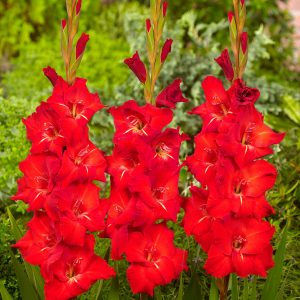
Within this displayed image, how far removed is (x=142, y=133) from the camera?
2.38 meters

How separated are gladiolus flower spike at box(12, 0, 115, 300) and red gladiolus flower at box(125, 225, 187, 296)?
0.28 feet

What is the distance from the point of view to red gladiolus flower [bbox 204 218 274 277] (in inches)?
93.4

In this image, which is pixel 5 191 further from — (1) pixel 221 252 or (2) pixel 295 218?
(1) pixel 221 252

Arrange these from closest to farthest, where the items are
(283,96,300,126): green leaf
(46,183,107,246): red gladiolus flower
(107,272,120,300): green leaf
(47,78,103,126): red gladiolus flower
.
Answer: (46,183,107,246): red gladiolus flower
(47,78,103,126): red gladiolus flower
(107,272,120,300): green leaf
(283,96,300,126): green leaf

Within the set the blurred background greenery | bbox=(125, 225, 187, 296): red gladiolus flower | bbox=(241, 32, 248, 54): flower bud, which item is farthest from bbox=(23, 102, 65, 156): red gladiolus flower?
the blurred background greenery

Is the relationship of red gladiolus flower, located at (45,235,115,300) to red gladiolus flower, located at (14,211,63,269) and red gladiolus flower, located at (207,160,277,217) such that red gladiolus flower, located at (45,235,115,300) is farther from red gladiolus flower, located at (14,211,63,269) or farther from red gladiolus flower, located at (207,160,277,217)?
red gladiolus flower, located at (207,160,277,217)

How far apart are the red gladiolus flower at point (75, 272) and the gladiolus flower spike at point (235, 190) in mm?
323

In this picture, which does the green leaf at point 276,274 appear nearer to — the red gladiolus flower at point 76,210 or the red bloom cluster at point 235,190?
the red bloom cluster at point 235,190

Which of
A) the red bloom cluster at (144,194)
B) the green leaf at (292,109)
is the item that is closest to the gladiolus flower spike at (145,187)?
the red bloom cluster at (144,194)

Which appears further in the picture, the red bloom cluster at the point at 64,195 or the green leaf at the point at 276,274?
the green leaf at the point at 276,274

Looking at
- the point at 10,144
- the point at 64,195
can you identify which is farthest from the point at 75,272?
the point at 10,144

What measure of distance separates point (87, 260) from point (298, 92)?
461 cm

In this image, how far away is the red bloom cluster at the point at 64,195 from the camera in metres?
2.33

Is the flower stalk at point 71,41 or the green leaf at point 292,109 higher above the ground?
the flower stalk at point 71,41
